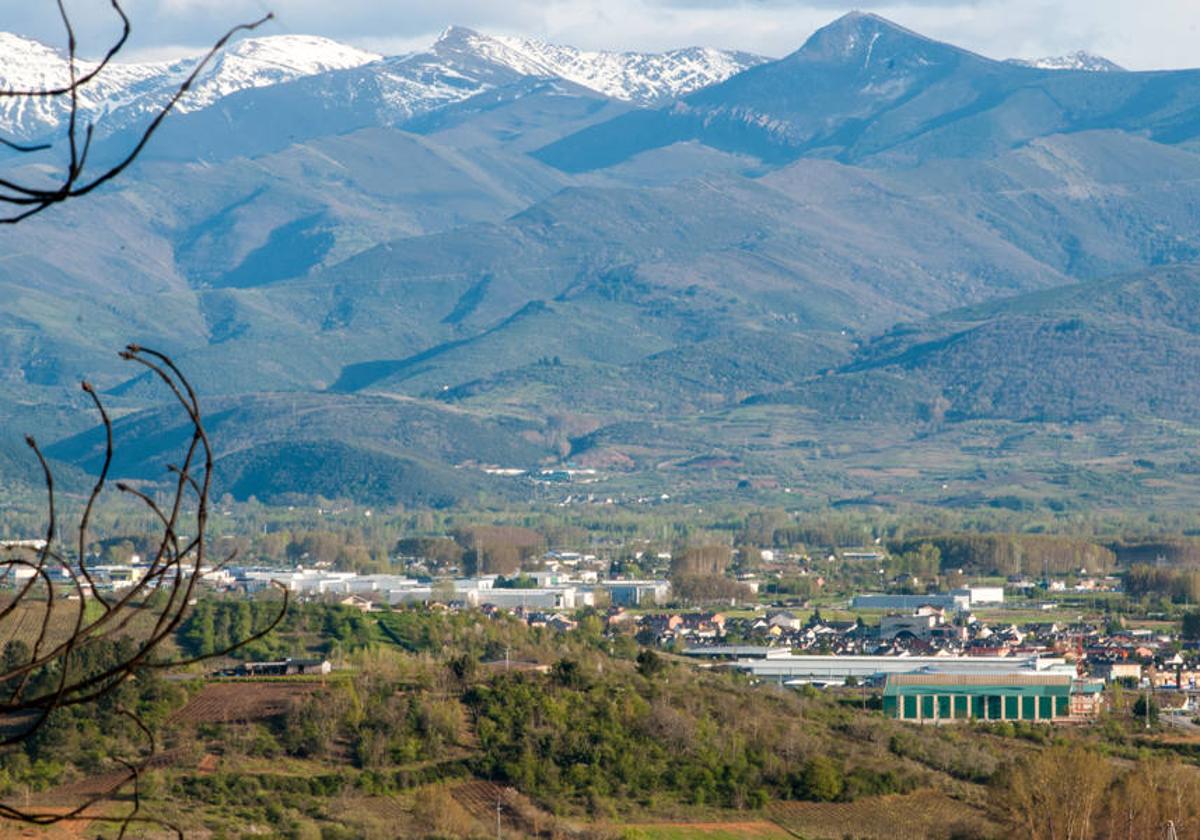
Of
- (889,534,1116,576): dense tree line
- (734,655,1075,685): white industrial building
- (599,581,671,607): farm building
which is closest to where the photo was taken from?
(734,655,1075,685): white industrial building

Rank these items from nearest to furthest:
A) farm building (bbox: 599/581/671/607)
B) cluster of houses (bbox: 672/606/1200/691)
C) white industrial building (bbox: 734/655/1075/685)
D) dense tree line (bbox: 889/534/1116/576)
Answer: white industrial building (bbox: 734/655/1075/685)
cluster of houses (bbox: 672/606/1200/691)
farm building (bbox: 599/581/671/607)
dense tree line (bbox: 889/534/1116/576)

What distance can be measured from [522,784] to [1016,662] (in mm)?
36730

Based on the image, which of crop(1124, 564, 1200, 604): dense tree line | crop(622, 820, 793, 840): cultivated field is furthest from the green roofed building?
crop(1124, 564, 1200, 604): dense tree line

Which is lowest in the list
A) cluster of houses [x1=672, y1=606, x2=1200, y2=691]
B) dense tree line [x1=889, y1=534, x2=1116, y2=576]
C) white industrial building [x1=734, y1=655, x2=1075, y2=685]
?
white industrial building [x1=734, y1=655, x2=1075, y2=685]

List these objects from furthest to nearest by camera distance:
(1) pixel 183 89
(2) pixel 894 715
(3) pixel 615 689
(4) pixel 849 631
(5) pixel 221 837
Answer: (4) pixel 849 631 < (2) pixel 894 715 < (3) pixel 615 689 < (5) pixel 221 837 < (1) pixel 183 89

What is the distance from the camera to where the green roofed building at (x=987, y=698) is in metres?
76.6

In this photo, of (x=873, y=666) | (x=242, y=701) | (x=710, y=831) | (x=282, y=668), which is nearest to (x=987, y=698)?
(x=873, y=666)

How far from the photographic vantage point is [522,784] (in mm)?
52625

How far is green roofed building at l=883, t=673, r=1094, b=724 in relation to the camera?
76625 millimetres

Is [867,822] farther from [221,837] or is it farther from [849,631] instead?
[849,631]

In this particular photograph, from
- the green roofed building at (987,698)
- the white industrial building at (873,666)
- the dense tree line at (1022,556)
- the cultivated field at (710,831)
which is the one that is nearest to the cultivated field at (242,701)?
the cultivated field at (710,831)

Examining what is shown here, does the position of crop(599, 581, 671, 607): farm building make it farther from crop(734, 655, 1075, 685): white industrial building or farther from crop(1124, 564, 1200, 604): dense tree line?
crop(734, 655, 1075, 685): white industrial building

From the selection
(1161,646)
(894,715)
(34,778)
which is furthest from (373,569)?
(34,778)

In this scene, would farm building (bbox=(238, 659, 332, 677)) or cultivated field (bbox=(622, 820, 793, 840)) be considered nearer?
cultivated field (bbox=(622, 820, 793, 840))
